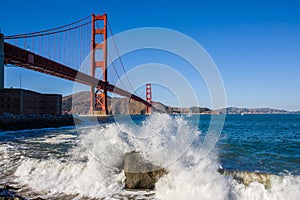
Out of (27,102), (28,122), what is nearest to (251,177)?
(28,122)

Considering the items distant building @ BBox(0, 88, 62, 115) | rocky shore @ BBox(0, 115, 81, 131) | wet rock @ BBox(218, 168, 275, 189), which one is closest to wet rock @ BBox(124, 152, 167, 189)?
wet rock @ BBox(218, 168, 275, 189)

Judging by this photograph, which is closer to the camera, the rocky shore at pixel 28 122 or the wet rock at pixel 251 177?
the wet rock at pixel 251 177

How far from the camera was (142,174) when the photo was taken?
4574 mm

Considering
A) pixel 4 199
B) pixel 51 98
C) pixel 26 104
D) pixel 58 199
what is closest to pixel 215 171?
pixel 58 199


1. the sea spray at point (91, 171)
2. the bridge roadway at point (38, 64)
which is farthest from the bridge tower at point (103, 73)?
the sea spray at point (91, 171)

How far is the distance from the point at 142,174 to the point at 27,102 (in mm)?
26795

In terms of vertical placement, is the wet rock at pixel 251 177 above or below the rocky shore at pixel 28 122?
below

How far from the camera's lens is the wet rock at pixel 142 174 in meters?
4.55

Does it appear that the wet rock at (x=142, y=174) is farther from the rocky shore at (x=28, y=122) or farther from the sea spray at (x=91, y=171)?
the rocky shore at (x=28, y=122)

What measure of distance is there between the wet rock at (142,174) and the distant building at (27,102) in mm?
19848

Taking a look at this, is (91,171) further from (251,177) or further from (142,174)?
(251,177)

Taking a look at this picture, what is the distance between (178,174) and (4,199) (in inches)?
107

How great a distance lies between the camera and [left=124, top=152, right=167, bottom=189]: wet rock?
4547 millimetres

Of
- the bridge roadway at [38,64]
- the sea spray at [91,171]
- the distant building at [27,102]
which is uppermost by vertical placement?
the bridge roadway at [38,64]
